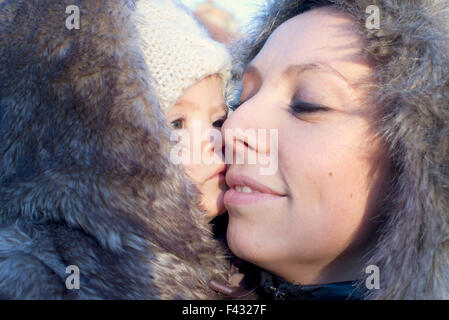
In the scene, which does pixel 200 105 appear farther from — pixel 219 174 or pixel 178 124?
pixel 219 174

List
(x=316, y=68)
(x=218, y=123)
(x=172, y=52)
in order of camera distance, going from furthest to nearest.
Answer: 1. (x=218, y=123)
2. (x=172, y=52)
3. (x=316, y=68)

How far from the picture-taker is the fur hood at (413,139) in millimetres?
1213

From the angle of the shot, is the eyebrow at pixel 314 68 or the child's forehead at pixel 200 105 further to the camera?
the child's forehead at pixel 200 105

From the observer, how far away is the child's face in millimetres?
1783

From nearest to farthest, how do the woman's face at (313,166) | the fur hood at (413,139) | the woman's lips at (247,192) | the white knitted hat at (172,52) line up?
1. the fur hood at (413,139)
2. the woman's face at (313,166)
3. the woman's lips at (247,192)
4. the white knitted hat at (172,52)

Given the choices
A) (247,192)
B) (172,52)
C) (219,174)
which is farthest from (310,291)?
(172,52)

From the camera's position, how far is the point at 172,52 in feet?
5.80

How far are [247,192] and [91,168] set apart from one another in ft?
2.01

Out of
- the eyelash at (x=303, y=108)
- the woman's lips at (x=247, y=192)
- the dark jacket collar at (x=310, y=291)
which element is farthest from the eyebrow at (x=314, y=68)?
the dark jacket collar at (x=310, y=291)

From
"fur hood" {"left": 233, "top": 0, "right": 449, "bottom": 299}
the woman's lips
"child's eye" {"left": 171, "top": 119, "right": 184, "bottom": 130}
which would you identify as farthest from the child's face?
"fur hood" {"left": 233, "top": 0, "right": 449, "bottom": 299}

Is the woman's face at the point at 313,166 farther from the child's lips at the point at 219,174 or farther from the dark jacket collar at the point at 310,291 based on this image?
the child's lips at the point at 219,174

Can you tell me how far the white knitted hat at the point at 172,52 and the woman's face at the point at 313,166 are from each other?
334 mm

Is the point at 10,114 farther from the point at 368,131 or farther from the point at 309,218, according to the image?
the point at 368,131
